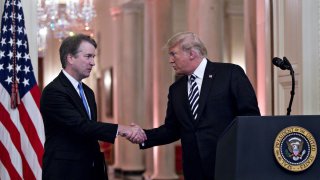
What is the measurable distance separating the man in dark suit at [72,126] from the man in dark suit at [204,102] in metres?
0.53

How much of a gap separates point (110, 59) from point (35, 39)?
1432 cm

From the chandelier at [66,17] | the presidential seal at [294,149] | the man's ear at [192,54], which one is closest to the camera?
the presidential seal at [294,149]

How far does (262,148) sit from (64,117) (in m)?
1.52

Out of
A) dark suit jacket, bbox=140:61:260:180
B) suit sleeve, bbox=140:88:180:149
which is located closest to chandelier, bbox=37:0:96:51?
suit sleeve, bbox=140:88:180:149

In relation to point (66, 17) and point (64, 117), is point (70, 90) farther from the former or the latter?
point (66, 17)

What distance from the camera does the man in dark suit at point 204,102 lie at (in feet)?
14.7

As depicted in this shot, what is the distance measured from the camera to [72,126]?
4.36 metres

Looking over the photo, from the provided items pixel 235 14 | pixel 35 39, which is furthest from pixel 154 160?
pixel 35 39

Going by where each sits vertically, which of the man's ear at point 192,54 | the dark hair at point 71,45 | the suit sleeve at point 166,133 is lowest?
the suit sleeve at point 166,133

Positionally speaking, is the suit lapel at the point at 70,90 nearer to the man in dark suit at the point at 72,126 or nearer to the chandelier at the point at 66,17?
the man in dark suit at the point at 72,126

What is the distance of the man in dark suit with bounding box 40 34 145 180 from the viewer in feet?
14.4

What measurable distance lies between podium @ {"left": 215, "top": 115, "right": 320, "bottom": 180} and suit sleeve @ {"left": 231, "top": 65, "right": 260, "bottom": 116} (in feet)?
3.36

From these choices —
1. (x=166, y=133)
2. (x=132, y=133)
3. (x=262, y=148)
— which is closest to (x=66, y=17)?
(x=166, y=133)

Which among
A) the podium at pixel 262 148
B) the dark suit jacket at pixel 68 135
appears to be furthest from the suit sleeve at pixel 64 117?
the podium at pixel 262 148
